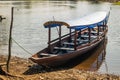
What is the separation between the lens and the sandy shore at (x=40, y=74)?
1633 centimetres

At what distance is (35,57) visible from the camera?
1933cm

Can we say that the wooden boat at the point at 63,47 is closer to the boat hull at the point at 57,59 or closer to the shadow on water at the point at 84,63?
the boat hull at the point at 57,59

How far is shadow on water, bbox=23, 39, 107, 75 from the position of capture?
19.2 meters

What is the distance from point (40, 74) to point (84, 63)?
23.2 ft

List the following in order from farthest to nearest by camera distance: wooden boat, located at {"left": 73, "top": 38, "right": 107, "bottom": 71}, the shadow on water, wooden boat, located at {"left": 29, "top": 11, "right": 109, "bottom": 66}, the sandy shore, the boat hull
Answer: wooden boat, located at {"left": 73, "top": 38, "right": 107, "bottom": 71} < wooden boat, located at {"left": 29, "top": 11, "right": 109, "bottom": 66} < the shadow on water < the boat hull < the sandy shore

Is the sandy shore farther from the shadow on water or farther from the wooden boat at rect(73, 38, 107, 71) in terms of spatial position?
the wooden boat at rect(73, 38, 107, 71)

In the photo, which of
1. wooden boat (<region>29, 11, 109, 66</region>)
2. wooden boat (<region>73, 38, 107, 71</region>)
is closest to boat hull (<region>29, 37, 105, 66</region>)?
wooden boat (<region>29, 11, 109, 66</region>)

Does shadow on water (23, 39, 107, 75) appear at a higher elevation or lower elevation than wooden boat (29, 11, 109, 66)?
lower

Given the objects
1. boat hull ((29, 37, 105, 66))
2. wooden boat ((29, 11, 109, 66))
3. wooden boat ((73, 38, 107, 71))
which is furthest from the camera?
wooden boat ((73, 38, 107, 71))

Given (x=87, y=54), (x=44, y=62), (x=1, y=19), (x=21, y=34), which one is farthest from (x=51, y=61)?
(x=1, y=19)

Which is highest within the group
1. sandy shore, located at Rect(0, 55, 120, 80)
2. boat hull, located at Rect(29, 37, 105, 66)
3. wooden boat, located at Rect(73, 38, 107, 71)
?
boat hull, located at Rect(29, 37, 105, 66)

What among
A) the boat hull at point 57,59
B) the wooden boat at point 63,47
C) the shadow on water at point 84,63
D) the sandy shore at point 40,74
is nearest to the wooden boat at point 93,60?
the shadow on water at point 84,63

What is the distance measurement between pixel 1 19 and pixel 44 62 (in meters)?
35.4

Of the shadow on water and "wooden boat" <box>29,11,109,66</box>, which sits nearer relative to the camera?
the shadow on water
